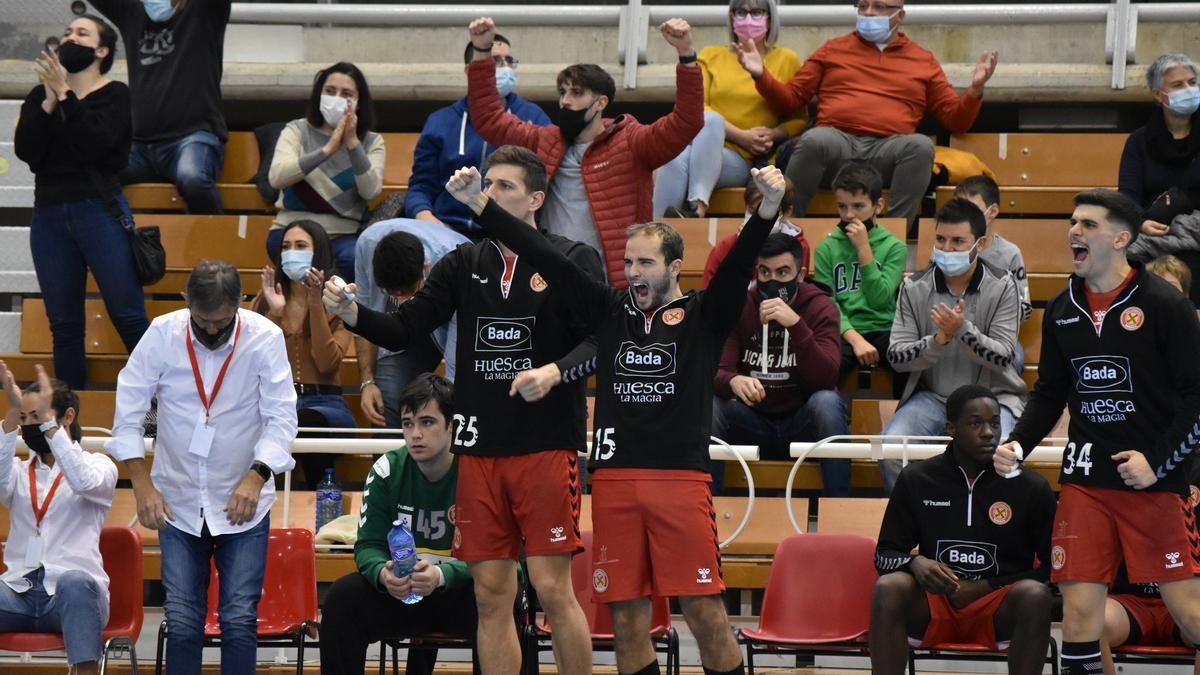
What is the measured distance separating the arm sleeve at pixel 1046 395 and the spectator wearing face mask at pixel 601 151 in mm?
2158

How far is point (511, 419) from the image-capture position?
18.6 ft

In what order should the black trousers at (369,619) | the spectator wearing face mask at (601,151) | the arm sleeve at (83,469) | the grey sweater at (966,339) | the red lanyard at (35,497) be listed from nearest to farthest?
the black trousers at (369,619), the arm sleeve at (83,469), the red lanyard at (35,497), the grey sweater at (966,339), the spectator wearing face mask at (601,151)

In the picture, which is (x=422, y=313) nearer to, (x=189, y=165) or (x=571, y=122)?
(x=571, y=122)

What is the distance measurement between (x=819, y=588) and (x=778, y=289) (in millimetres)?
1702

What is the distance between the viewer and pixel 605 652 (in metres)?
7.23

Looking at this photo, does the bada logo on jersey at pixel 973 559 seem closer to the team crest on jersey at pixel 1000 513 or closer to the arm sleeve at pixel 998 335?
the team crest on jersey at pixel 1000 513

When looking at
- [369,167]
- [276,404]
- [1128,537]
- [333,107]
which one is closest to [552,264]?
[276,404]

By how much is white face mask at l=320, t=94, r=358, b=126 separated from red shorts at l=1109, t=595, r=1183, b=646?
4798 mm

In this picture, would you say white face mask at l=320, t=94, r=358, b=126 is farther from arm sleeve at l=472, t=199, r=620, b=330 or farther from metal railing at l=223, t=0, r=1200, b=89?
arm sleeve at l=472, t=199, r=620, b=330

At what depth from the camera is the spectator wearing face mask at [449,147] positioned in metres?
8.88

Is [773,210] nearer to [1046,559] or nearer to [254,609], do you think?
[1046,559]

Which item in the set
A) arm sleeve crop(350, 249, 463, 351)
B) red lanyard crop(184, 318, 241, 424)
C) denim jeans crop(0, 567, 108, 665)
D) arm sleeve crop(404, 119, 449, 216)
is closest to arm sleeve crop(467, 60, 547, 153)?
arm sleeve crop(404, 119, 449, 216)

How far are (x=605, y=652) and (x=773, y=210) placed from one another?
257 cm

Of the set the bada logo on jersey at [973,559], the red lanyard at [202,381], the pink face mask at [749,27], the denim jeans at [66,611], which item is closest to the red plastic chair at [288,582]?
the denim jeans at [66,611]
